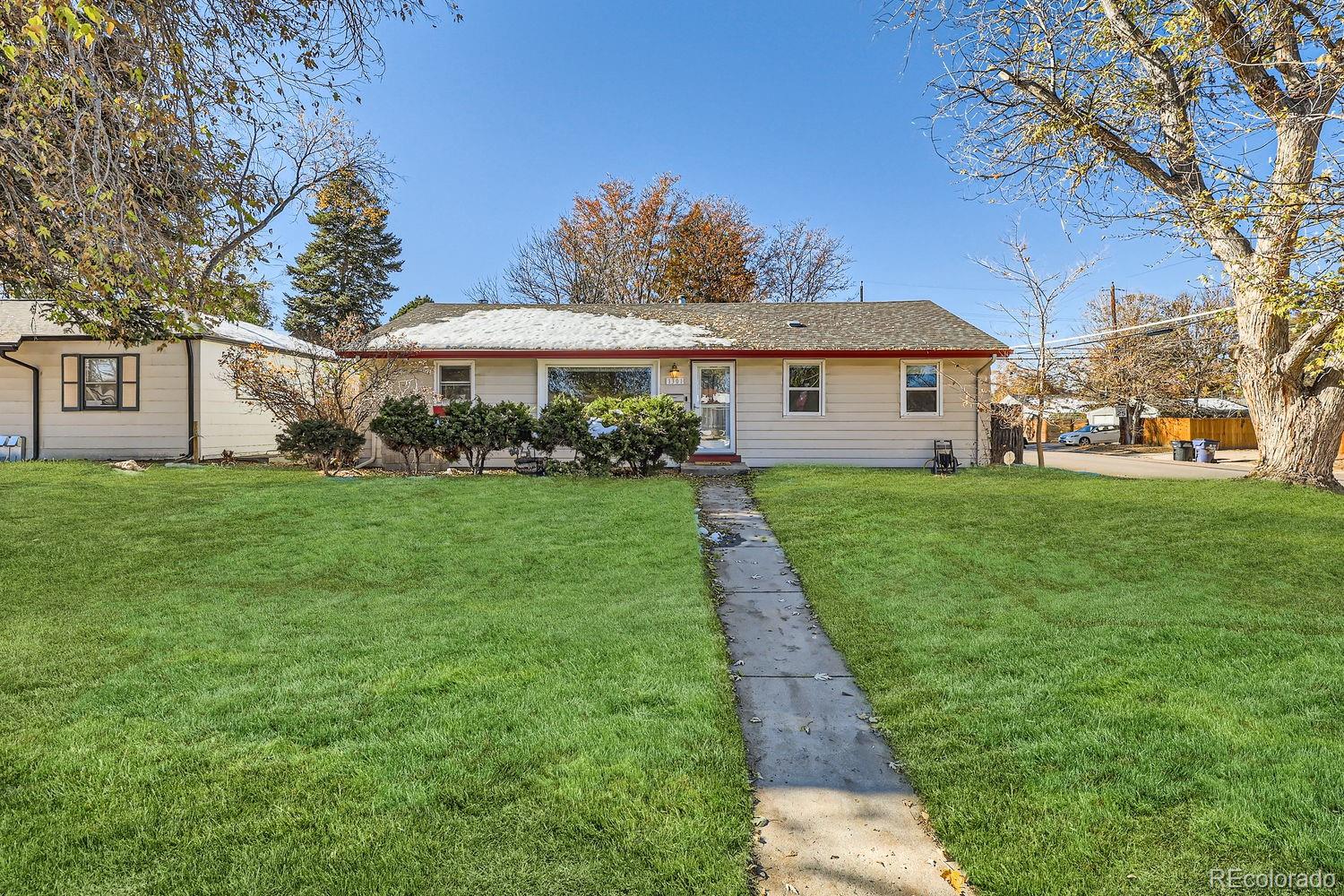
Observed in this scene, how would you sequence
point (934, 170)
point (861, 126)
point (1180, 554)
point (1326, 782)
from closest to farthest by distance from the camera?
point (1326, 782)
point (1180, 554)
point (934, 170)
point (861, 126)

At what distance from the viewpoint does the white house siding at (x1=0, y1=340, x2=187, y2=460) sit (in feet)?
46.9

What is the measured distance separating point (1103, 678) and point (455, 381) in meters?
12.8

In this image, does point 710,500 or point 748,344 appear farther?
point 748,344

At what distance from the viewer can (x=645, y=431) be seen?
10.8m

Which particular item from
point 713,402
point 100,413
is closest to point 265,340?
point 100,413

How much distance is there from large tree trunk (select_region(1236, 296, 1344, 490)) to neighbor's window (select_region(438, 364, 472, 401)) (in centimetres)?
1399

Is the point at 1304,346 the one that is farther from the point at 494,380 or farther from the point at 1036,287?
the point at 494,380

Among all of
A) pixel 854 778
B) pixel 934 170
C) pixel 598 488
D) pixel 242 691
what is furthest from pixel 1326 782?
pixel 934 170

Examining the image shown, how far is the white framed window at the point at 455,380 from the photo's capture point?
13.8 meters

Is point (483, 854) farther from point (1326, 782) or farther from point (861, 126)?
point (861, 126)

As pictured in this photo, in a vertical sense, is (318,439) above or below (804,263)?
below

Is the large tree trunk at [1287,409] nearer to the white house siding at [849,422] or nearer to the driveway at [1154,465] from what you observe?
the driveway at [1154,465]

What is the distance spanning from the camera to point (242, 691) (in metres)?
3.23

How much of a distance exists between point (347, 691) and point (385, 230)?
1527 inches
